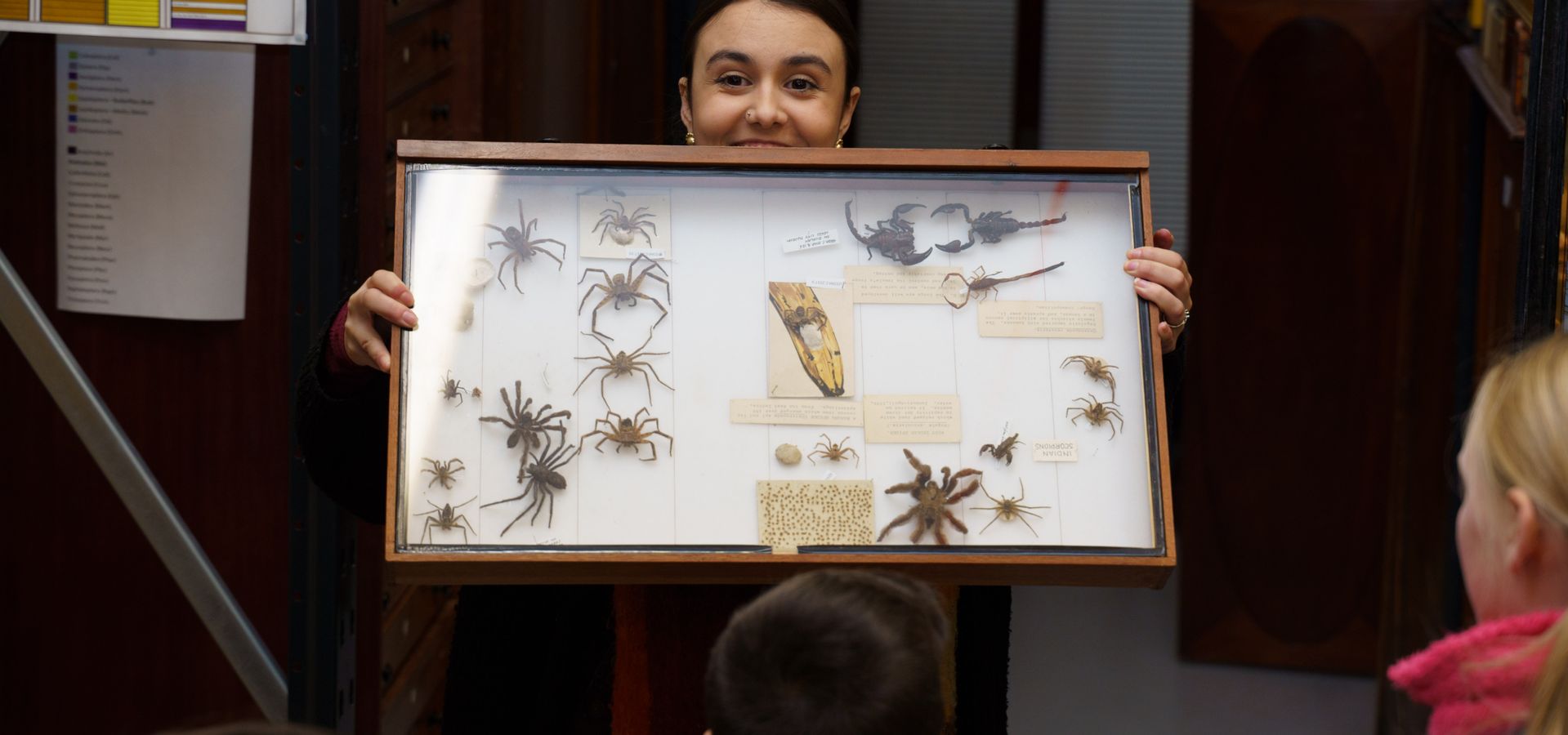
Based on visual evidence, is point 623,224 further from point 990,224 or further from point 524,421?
point 990,224

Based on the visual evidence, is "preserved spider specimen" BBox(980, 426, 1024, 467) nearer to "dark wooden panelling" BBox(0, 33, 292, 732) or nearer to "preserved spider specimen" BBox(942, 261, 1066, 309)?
"preserved spider specimen" BBox(942, 261, 1066, 309)

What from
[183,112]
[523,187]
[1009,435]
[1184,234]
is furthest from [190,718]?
[1184,234]

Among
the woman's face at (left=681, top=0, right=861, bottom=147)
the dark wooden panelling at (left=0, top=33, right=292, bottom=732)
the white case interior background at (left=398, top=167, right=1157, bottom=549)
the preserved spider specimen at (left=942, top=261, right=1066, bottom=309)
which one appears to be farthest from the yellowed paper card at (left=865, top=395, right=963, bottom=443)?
the dark wooden panelling at (left=0, top=33, right=292, bottom=732)

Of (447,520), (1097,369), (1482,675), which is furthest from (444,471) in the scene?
(1482,675)

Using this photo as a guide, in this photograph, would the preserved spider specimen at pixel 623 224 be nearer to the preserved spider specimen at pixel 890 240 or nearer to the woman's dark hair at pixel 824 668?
the preserved spider specimen at pixel 890 240

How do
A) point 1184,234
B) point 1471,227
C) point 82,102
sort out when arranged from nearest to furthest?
point 82,102, point 1471,227, point 1184,234

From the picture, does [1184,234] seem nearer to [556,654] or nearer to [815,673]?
[556,654]

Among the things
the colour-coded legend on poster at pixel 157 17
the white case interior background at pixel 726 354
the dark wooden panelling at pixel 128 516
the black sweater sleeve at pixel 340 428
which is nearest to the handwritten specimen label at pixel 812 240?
the white case interior background at pixel 726 354
